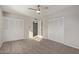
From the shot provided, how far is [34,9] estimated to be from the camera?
209 cm

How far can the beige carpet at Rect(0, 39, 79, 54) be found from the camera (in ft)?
6.65

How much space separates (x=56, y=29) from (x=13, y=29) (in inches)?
43.8

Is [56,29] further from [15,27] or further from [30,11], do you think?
[15,27]

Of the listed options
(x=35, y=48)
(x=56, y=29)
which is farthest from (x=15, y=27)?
(x=56, y=29)

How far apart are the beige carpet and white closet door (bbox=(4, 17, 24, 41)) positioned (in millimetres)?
129

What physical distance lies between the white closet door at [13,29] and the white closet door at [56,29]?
28.8 inches

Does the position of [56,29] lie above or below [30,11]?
below

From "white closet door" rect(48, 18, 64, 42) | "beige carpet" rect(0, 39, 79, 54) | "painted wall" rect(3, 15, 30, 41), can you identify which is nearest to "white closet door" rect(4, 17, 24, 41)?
"painted wall" rect(3, 15, 30, 41)

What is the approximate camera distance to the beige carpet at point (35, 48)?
2027mm

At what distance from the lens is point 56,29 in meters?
2.33

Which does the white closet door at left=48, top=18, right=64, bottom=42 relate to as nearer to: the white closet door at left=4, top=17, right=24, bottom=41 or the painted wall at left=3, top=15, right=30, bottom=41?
the painted wall at left=3, top=15, right=30, bottom=41

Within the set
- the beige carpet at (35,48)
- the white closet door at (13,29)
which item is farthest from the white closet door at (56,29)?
the white closet door at (13,29)
